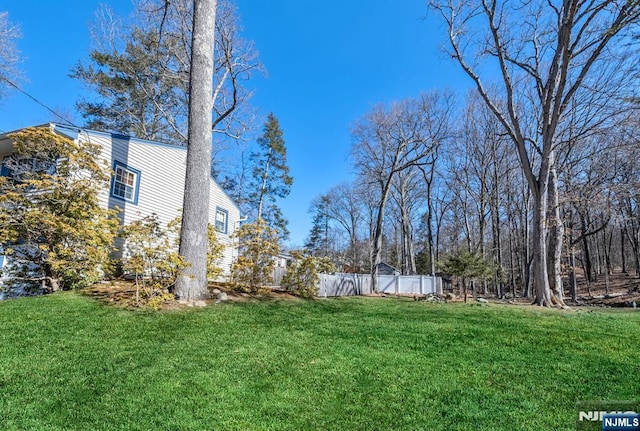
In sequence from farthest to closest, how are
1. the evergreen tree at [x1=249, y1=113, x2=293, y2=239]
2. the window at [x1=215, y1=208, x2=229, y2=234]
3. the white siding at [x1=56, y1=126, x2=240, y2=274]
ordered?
the evergreen tree at [x1=249, y1=113, x2=293, y2=239] < the window at [x1=215, y1=208, x2=229, y2=234] < the white siding at [x1=56, y1=126, x2=240, y2=274]

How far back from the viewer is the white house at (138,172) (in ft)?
29.5

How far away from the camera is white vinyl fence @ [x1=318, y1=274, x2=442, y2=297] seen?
520 inches

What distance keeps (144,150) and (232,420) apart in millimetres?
10214

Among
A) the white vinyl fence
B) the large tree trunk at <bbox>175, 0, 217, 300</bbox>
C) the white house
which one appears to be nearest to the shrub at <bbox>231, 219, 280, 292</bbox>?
the white house

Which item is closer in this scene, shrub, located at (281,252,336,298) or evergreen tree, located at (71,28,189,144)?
shrub, located at (281,252,336,298)

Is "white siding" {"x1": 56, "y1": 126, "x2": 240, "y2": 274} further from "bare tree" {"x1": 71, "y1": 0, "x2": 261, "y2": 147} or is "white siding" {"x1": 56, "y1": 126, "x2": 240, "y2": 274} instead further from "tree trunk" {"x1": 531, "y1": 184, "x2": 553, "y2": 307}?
"tree trunk" {"x1": 531, "y1": 184, "x2": 553, "y2": 307}

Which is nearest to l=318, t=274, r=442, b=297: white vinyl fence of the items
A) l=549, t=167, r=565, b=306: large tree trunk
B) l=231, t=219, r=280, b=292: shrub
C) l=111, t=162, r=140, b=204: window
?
l=231, t=219, r=280, b=292: shrub

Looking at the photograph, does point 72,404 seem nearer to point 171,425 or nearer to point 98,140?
point 171,425

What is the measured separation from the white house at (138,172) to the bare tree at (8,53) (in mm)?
2711

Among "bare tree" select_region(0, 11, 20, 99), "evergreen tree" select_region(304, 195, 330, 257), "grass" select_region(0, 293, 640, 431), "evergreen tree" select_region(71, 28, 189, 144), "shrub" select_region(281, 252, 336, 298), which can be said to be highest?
"evergreen tree" select_region(71, 28, 189, 144)

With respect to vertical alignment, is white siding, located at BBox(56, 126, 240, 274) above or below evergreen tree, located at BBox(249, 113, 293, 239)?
below

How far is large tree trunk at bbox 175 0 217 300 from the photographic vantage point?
20.6 feet

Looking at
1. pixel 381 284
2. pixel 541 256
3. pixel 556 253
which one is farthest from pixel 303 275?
pixel 381 284

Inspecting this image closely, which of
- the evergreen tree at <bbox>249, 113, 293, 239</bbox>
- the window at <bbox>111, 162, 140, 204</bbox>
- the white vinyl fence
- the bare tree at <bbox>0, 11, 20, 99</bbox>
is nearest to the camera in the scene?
the window at <bbox>111, 162, 140, 204</bbox>
